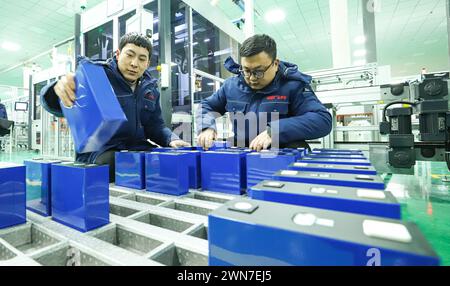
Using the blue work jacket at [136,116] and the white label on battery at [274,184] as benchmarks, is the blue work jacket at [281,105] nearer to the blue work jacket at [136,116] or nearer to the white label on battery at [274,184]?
the blue work jacket at [136,116]

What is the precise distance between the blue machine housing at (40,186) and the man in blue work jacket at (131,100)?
1.36 feet

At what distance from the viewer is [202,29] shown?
160 inches

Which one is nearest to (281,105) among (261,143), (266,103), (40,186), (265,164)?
(266,103)

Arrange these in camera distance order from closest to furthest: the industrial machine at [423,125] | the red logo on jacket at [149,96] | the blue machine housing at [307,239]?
the blue machine housing at [307,239]
the red logo on jacket at [149,96]
the industrial machine at [423,125]

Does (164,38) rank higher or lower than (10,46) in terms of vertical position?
lower

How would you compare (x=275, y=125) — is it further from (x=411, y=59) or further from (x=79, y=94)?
(x=411, y=59)

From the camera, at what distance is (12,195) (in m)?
0.58

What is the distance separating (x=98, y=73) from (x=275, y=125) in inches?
30.5

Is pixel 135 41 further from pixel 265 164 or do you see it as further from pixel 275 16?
pixel 275 16

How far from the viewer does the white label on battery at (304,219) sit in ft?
1.00

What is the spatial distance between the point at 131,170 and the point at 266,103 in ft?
2.96

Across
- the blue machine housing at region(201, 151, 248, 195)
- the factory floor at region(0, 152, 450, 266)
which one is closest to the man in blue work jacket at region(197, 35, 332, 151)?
the blue machine housing at region(201, 151, 248, 195)

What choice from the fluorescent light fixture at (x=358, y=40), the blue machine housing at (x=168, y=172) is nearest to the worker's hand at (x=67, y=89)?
the blue machine housing at (x=168, y=172)
